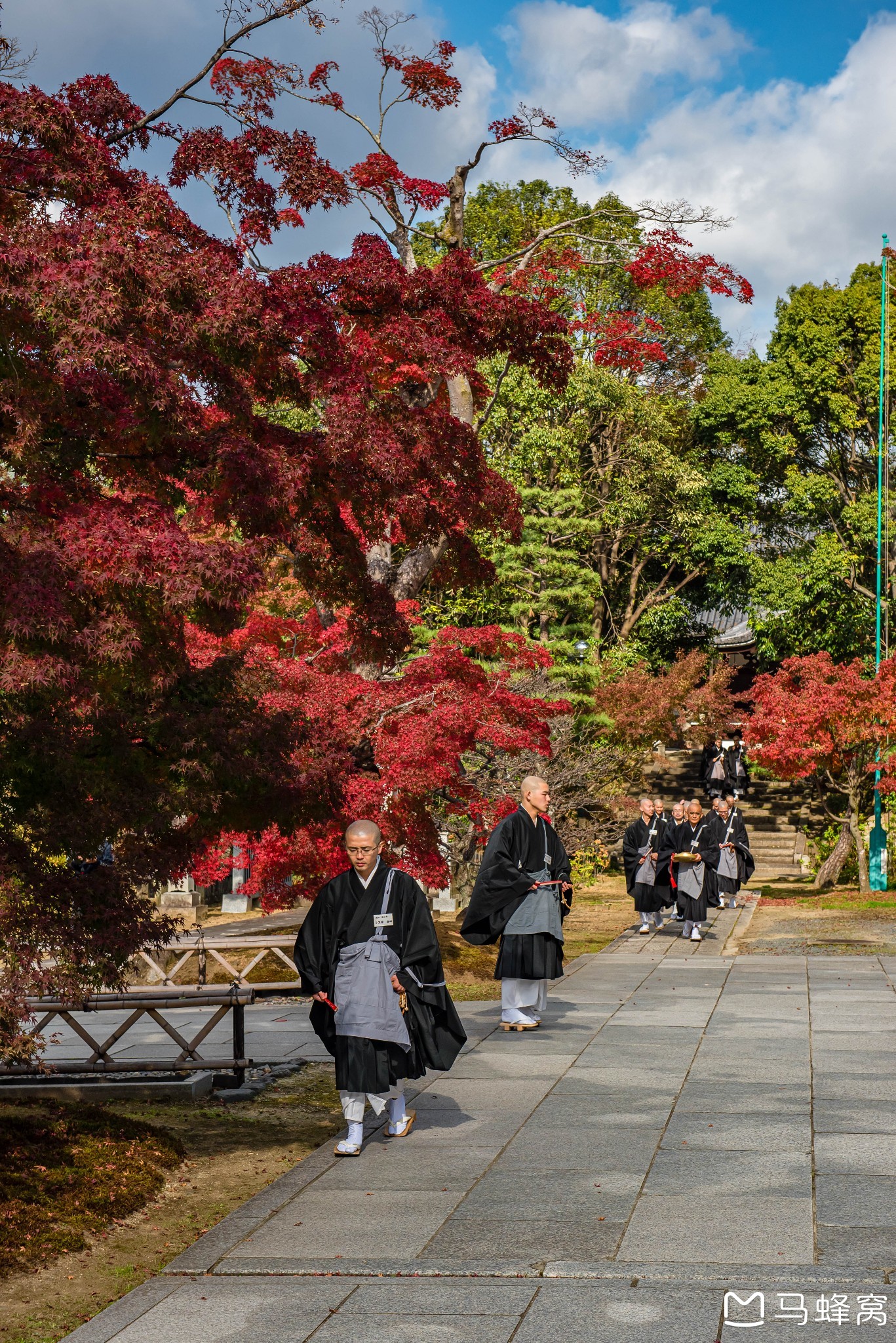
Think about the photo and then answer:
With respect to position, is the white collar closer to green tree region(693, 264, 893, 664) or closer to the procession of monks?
the procession of monks

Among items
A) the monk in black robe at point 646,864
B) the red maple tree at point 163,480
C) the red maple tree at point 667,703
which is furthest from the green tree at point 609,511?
the red maple tree at point 163,480

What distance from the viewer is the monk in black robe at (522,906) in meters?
9.11

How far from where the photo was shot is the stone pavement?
13.1 feet

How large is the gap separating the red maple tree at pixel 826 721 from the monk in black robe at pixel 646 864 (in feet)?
11.2

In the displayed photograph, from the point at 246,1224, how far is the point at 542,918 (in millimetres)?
4398

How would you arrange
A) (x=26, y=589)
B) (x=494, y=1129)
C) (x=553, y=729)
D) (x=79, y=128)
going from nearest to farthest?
(x=26, y=589)
(x=79, y=128)
(x=494, y=1129)
(x=553, y=729)

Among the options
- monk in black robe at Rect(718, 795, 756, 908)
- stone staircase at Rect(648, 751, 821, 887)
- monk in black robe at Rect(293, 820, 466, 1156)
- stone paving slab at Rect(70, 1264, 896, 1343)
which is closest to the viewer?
stone paving slab at Rect(70, 1264, 896, 1343)

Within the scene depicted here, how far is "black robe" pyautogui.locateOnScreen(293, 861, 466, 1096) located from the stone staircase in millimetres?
17620

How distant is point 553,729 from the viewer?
19969 millimetres

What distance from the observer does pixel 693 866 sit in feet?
51.4

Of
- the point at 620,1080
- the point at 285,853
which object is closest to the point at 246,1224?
the point at 620,1080

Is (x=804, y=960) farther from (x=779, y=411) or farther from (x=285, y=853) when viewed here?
(x=779, y=411)

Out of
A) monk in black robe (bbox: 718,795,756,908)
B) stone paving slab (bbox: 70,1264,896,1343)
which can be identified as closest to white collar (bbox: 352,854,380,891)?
stone paving slab (bbox: 70,1264,896,1343)

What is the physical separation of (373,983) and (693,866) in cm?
1010
